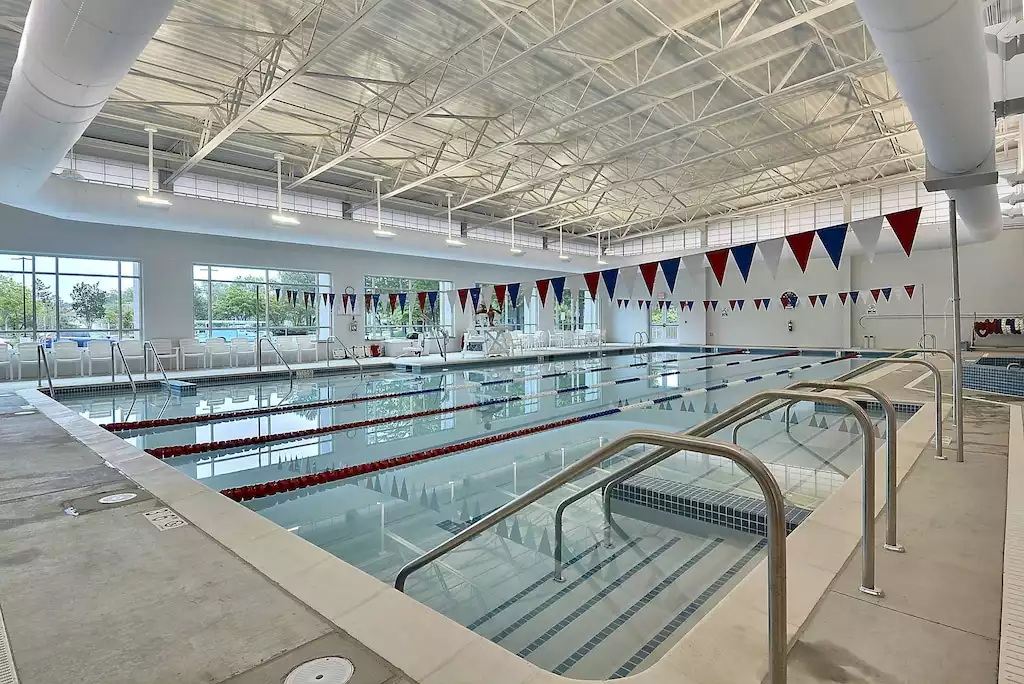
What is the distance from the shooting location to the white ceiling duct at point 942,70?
2178 millimetres

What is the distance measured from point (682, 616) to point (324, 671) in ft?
5.24

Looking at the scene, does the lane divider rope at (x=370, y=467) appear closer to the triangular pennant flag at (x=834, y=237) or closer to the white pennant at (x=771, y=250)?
the white pennant at (x=771, y=250)

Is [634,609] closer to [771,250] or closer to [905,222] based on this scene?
[905,222]

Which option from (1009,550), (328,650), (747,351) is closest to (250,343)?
(328,650)

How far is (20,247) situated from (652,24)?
1192 cm

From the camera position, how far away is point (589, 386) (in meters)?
10.3

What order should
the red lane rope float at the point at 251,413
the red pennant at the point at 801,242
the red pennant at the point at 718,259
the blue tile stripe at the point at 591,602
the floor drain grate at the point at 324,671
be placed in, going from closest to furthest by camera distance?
the floor drain grate at the point at 324,671 < the blue tile stripe at the point at 591,602 < the red lane rope float at the point at 251,413 < the red pennant at the point at 801,242 < the red pennant at the point at 718,259

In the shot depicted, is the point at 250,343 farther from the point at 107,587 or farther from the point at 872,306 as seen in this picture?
the point at 872,306

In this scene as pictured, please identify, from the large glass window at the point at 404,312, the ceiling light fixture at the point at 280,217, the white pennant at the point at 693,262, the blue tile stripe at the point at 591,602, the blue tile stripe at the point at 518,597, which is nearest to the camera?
the blue tile stripe at the point at 591,602

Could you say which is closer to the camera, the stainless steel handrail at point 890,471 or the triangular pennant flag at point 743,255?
the stainless steel handrail at point 890,471

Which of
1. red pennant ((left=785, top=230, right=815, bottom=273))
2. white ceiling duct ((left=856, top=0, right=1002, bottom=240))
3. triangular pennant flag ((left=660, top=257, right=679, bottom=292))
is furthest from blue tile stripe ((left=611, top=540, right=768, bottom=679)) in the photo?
triangular pennant flag ((left=660, top=257, right=679, bottom=292))

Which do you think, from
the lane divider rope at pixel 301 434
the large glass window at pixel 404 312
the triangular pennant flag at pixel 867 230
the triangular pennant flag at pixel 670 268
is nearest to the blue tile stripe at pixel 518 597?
the lane divider rope at pixel 301 434

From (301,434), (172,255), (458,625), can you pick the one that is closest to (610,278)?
(301,434)

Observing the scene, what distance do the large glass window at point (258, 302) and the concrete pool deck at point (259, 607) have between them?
11.3 metres
